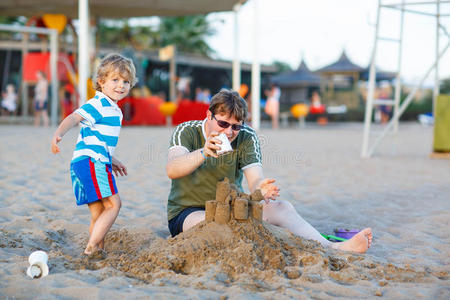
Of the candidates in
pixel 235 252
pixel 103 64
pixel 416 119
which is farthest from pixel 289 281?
pixel 416 119

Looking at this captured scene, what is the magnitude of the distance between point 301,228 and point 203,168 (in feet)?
2.30

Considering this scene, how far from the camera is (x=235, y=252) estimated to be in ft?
7.71

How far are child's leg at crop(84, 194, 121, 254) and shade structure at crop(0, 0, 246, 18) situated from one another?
1294cm

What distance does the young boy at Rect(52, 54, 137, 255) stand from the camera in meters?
2.69

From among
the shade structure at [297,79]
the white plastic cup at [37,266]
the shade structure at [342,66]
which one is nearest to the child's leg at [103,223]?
the white plastic cup at [37,266]

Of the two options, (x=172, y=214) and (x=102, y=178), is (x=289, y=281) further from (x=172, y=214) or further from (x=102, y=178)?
(x=102, y=178)

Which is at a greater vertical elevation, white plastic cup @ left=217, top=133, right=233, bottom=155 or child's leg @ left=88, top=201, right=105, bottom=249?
white plastic cup @ left=217, top=133, right=233, bottom=155

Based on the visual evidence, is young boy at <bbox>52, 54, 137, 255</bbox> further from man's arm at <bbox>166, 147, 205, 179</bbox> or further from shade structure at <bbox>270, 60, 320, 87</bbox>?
shade structure at <bbox>270, 60, 320, 87</bbox>

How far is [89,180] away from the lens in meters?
2.70

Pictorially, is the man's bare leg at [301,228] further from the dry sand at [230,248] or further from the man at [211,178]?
the dry sand at [230,248]

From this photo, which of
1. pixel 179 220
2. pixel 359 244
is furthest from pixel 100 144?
pixel 359 244

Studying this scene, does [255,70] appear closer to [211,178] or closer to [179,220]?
[211,178]

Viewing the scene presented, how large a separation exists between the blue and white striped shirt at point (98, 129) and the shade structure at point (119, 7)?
1275 cm

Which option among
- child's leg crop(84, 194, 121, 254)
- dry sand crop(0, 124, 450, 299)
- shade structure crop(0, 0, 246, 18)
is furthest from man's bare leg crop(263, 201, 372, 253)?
shade structure crop(0, 0, 246, 18)
